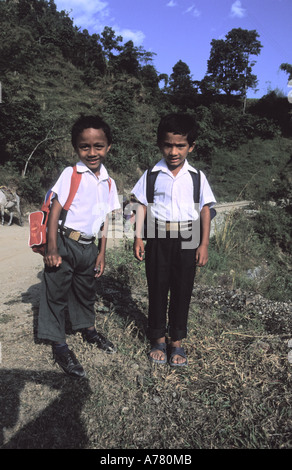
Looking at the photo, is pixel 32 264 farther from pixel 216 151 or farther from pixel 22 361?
pixel 216 151

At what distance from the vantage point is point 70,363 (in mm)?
2168

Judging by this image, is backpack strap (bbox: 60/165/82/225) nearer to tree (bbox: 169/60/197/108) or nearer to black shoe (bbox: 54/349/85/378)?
black shoe (bbox: 54/349/85/378)

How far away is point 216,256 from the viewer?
18.5ft

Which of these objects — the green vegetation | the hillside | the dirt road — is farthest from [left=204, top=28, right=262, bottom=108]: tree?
the dirt road

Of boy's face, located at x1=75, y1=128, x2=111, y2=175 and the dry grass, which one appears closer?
the dry grass

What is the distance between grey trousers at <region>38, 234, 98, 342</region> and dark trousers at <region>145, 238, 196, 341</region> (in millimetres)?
435

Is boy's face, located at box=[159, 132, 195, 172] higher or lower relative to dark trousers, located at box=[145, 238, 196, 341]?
higher

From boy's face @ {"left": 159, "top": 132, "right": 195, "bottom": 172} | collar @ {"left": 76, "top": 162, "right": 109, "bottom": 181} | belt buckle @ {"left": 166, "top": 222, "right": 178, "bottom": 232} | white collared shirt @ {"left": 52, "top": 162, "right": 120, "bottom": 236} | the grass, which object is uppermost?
boy's face @ {"left": 159, "top": 132, "right": 195, "bottom": 172}

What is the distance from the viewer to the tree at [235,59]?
1213 inches

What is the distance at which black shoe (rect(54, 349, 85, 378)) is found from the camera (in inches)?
83.8

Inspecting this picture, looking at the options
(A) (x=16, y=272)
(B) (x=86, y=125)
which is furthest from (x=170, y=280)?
(A) (x=16, y=272)

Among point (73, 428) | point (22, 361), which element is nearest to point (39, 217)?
point (22, 361)

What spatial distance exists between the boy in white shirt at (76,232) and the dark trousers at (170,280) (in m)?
0.40
